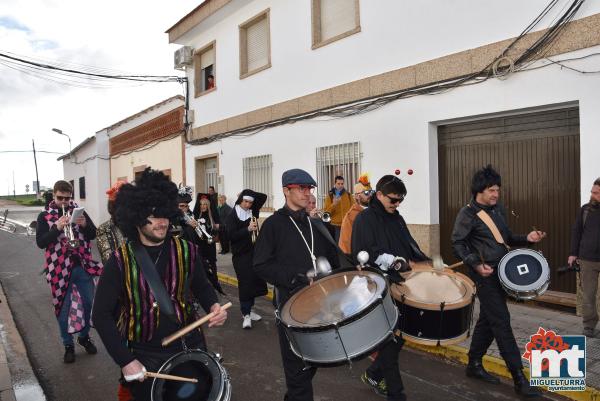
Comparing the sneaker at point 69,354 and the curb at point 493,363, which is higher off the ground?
the sneaker at point 69,354

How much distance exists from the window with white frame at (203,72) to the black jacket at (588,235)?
35.8 ft

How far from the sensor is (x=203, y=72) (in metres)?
14.3

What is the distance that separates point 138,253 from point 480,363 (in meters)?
3.32

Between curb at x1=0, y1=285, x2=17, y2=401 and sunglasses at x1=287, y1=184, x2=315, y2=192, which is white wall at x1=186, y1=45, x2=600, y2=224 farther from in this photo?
curb at x1=0, y1=285, x2=17, y2=401

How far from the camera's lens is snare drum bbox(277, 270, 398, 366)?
2.56 metres

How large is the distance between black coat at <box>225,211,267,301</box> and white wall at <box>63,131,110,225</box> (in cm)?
1805

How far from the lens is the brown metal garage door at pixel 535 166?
6230 millimetres

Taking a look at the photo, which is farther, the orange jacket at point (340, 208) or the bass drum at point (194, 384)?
the orange jacket at point (340, 208)

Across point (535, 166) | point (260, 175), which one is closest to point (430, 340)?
point (535, 166)

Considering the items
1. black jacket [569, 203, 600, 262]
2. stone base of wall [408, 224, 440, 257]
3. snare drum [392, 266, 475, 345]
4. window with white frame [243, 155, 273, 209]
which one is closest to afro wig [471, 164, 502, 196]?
snare drum [392, 266, 475, 345]

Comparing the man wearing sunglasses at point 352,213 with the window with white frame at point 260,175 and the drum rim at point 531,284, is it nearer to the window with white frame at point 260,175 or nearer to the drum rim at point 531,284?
the drum rim at point 531,284

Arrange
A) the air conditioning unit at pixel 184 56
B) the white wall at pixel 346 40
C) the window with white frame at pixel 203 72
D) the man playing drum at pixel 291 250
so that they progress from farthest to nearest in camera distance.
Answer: the air conditioning unit at pixel 184 56 < the window with white frame at pixel 203 72 < the white wall at pixel 346 40 < the man playing drum at pixel 291 250

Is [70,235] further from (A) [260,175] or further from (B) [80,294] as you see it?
(A) [260,175]

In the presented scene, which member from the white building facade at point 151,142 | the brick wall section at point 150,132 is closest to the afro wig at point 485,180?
the white building facade at point 151,142
